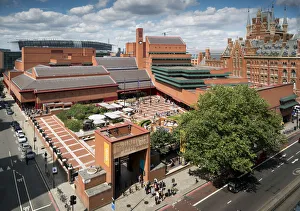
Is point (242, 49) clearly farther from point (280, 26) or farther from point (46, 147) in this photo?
point (46, 147)

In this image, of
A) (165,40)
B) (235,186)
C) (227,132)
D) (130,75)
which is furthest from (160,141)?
(165,40)

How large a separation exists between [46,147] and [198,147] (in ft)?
96.2

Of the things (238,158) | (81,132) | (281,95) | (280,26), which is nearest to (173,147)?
(238,158)

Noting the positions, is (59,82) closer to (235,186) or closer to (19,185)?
(19,185)

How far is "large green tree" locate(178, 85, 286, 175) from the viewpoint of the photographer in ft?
100

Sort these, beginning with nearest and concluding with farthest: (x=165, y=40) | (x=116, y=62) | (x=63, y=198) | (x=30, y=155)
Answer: (x=63, y=198) < (x=30, y=155) < (x=116, y=62) < (x=165, y=40)

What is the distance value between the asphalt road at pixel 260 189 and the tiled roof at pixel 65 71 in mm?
63734

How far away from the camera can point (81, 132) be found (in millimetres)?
53125

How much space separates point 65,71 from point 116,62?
24245 mm

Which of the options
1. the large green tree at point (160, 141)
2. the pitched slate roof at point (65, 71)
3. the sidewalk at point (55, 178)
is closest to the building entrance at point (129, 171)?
the large green tree at point (160, 141)

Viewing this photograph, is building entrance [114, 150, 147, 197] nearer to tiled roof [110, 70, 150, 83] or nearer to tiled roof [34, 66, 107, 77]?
tiled roof [34, 66, 107, 77]

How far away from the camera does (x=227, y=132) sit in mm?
32781

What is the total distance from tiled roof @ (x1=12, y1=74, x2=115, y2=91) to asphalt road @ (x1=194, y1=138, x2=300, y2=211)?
57904mm

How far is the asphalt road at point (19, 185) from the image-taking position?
2971 centimetres
